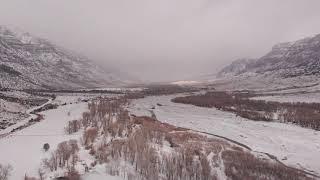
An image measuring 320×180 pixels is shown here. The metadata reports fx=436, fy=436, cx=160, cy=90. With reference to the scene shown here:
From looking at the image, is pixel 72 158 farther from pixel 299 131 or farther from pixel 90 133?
pixel 299 131

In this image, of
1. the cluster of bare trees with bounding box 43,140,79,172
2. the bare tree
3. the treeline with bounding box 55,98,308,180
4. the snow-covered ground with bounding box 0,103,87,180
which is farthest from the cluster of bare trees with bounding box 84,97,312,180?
the bare tree

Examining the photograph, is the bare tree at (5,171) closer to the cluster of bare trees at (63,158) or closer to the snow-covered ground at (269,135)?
the cluster of bare trees at (63,158)

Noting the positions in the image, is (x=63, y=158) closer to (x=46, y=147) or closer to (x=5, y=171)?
(x=5, y=171)

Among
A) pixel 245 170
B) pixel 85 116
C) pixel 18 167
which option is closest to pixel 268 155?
pixel 245 170

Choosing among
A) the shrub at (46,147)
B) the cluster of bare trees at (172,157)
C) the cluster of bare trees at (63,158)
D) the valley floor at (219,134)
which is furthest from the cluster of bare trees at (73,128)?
the cluster of bare trees at (63,158)

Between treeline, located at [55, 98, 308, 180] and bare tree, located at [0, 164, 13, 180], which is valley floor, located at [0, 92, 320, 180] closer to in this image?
bare tree, located at [0, 164, 13, 180]

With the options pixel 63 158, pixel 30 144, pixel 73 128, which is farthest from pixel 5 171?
pixel 73 128
